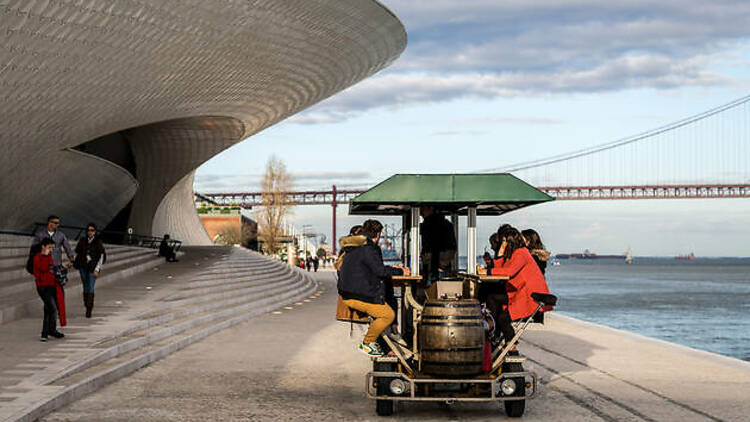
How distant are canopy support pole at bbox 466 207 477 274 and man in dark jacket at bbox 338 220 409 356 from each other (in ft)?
3.58

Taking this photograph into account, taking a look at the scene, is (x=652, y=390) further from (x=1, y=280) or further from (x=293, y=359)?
(x=1, y=280)

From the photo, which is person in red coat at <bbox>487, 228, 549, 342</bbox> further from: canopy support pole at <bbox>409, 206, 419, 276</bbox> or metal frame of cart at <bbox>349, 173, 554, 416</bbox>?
canopy support pole at <bbox>409, 206, 419, 276</bbox>

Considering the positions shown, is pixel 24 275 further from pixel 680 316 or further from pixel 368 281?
pixel 680 316

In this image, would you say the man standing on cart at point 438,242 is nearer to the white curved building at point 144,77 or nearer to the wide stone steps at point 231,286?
the wide stone steps at point 231,286

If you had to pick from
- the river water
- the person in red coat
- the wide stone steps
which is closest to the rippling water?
the river water

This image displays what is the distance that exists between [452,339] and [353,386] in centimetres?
254

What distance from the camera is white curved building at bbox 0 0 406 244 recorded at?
20.8 m

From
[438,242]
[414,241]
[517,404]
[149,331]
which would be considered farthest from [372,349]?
[149,331]

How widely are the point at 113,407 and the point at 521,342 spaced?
294 inches

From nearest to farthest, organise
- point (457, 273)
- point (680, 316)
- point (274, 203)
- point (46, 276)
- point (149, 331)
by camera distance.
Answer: point (457, 273), point (46, 276), point (149, 331), point (680, 316), point (274, 203)

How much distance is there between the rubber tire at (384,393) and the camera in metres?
7.75

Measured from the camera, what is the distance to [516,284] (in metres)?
9.05

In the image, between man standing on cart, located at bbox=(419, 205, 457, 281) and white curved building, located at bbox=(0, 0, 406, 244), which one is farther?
white curved building, located at bbox=(0, 0, 406, 244)

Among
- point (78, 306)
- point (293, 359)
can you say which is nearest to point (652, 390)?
point (293, 359)
